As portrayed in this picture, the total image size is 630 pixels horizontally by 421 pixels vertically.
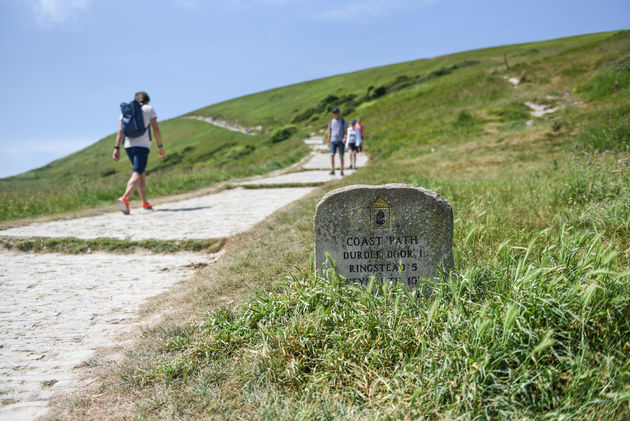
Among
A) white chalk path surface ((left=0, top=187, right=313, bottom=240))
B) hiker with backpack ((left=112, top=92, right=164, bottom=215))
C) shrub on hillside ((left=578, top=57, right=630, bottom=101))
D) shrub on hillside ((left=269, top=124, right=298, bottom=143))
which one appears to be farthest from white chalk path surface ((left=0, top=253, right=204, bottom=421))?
shrub on hillside ((left=269, top=124, right=298, bottom=143))

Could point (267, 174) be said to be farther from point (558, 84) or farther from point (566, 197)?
point (558, 84)

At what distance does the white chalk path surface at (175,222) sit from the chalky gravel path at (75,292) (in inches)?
0.7

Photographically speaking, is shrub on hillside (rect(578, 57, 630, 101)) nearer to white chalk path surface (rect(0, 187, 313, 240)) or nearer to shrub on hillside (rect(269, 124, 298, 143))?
white chalk path surface (rect(0, 187, 313, 240))

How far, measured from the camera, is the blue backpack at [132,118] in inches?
329

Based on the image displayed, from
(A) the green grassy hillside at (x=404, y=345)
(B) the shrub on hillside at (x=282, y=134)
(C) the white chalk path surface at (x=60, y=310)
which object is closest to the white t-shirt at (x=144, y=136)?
(C) the white chalk path surface at (x=60, y=310)

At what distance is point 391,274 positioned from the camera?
10.7ft

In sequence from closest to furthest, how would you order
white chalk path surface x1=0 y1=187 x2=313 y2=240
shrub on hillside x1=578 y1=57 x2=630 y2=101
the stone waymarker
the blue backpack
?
1. the stone waymarker
2. white chalk path surface x1=0 y1=187 x2=313 y2=240
3. the blue backpack
4. shrub on hillside x1=578 y1=57 x2=630 y2=101

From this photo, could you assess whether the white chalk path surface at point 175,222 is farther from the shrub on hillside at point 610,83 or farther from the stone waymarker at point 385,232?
the shrub on hillside at point 610,83

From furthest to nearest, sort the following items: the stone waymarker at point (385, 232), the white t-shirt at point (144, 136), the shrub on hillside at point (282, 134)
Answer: the shrub on hillside at point (282, 134) → the white t-shirt at point (144, 136) → the stone waymarker at point (385, 232)

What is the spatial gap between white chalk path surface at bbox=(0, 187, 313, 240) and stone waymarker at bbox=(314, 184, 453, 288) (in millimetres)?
3724

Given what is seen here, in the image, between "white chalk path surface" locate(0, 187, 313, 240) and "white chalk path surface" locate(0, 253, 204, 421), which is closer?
"white chalk path surface" locate(0, 253, 204, 421)

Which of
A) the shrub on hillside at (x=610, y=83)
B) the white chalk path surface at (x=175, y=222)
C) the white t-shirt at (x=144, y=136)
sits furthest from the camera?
the shrub on hillside at (x=610, y=83)

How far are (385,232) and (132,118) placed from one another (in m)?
6.96

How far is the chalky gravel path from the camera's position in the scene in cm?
279
